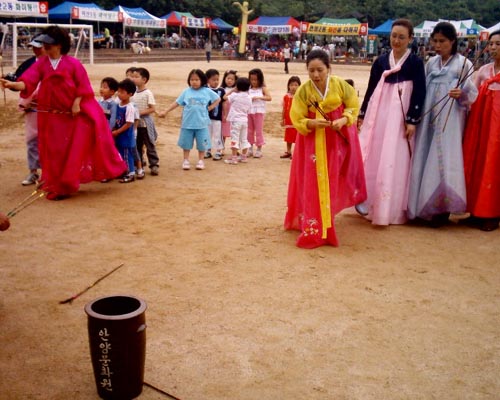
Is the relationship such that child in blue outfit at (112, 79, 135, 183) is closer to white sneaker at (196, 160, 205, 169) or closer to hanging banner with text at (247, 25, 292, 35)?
white sneaker at (196, 160, 205, 169)

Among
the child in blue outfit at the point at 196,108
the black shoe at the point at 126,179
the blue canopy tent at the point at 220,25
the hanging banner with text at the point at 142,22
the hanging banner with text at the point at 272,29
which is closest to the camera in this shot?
the black shoe at the point at 126,179

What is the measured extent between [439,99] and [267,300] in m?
2.90

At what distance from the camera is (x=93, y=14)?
3297 cm

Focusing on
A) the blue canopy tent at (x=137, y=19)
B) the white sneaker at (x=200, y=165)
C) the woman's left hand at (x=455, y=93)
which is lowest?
the white sneaker at (x=200, y=165)

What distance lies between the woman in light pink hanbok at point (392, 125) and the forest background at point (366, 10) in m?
45.9

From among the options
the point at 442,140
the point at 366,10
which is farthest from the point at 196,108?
the point at 366,10

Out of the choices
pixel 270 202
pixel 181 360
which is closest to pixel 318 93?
pixel 270 202

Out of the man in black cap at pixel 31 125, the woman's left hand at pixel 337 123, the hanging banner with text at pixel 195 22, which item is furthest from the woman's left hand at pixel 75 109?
the hanging banner with text at pixel 195 22

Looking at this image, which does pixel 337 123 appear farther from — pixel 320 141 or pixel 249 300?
pixel 249 300

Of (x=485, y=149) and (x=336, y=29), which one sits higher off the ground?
(x=336, y=29)

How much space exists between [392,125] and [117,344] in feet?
12.3

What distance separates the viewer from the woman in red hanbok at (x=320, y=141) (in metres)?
4.93

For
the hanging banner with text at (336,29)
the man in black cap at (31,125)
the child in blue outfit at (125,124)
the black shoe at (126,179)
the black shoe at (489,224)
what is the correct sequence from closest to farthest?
the black shoe at (489,224)
the man in black cap at (31,125)
the child in blue outfit at (125,124)
the black shoe at (126,179)
the hanging banner with text at (336,29)

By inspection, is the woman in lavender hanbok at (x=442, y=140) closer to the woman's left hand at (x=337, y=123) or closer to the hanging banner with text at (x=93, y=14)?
the woman's left hand at (x=337, y=123)
